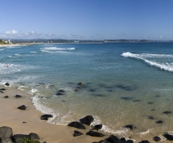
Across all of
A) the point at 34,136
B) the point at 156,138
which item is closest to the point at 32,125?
the point at 34,136

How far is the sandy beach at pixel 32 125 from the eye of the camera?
11258 millimetres

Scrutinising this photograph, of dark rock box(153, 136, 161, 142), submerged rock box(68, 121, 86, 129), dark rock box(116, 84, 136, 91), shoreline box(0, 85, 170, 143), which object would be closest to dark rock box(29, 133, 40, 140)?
shoreline box(0, 85, 170, 143)

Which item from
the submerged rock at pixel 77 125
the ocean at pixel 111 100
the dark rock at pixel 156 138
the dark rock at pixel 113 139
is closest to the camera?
the dark rock at pixel 113 139

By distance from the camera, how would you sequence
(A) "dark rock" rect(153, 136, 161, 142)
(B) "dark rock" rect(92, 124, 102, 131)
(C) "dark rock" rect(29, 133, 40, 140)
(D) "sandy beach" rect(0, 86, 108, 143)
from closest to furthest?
(C) "dark rock" rect(29, 133, 40, 140), (A) "dark rock" rect(153, 136, 161, 142), (D) "sandy beach" rect(0, 86, 108, 143), (B) "dark rock" rect(92, 124, 102, 131)

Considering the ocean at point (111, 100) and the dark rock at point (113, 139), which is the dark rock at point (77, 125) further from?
the dark rock at point (113, 139)

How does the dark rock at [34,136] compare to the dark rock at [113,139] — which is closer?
the dark rock at [113,139]

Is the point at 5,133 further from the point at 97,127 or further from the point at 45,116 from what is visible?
the point at 97,127

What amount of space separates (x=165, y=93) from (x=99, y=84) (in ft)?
22.2

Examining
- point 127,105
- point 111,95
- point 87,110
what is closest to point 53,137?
point 87,110

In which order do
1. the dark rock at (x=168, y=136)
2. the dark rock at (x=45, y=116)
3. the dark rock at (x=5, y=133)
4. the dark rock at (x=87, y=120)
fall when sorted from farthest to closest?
the dark rock at (x=45, y=116) < the dark rock at (x=87, y=120) < the dark rock at (x=168, y=136) < the dark rock at (x=5, y=133)

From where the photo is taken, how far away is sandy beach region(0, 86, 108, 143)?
11258mm

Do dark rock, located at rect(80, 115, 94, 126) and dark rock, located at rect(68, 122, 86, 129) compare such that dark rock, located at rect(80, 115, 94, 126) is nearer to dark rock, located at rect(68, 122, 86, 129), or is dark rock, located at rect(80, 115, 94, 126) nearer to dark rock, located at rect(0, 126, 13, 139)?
dark rock, located at rect(68, 122, 86, 129)

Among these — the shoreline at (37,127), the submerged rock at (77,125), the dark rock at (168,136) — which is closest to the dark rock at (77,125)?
the submerged rock at (77,125)

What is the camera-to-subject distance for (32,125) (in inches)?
509
